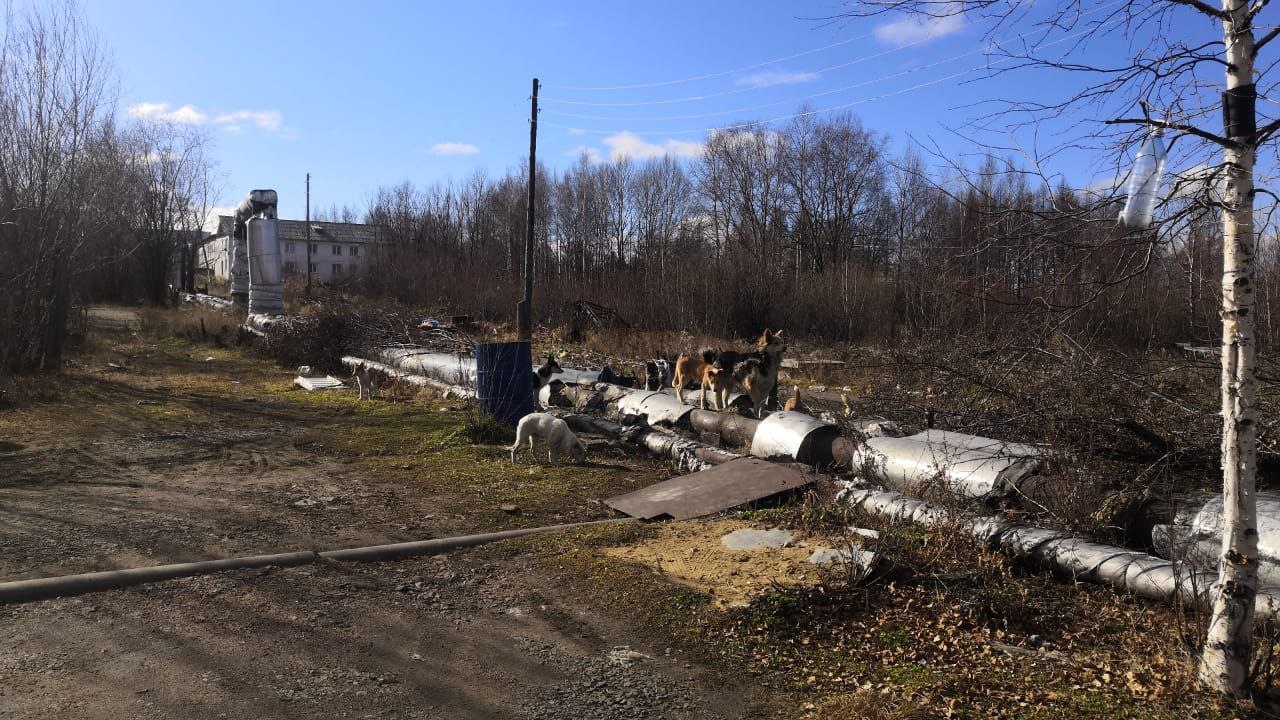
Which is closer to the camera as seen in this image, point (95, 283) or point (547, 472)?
point (547, 472)

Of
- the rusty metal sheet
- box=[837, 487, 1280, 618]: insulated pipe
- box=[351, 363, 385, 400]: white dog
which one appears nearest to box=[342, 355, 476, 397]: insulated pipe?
box=[351, 363, 385, 400]: white dog

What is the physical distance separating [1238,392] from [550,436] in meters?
6.65

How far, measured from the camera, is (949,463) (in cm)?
641

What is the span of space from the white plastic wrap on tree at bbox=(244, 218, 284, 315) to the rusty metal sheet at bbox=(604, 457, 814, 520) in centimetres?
2387

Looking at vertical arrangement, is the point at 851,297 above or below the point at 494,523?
above

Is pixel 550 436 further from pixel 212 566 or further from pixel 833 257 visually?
pixel 833 257

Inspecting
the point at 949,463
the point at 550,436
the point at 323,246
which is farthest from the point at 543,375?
the point at 323,246

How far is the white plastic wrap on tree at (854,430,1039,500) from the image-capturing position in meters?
6.12

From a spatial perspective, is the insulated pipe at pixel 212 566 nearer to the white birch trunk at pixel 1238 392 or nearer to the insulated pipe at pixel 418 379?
the white birch trunk at pixel 1238 392

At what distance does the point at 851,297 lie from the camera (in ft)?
86.3

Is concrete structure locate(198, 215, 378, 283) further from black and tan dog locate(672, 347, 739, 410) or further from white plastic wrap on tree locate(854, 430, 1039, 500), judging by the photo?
white plastic wrap on tree locate(854, 430, 1039, 500)

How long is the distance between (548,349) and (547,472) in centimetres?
1344

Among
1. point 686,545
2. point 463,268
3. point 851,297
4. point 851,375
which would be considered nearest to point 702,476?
point 686,545

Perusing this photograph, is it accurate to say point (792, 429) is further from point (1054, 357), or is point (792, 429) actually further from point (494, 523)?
point (494, 523)
